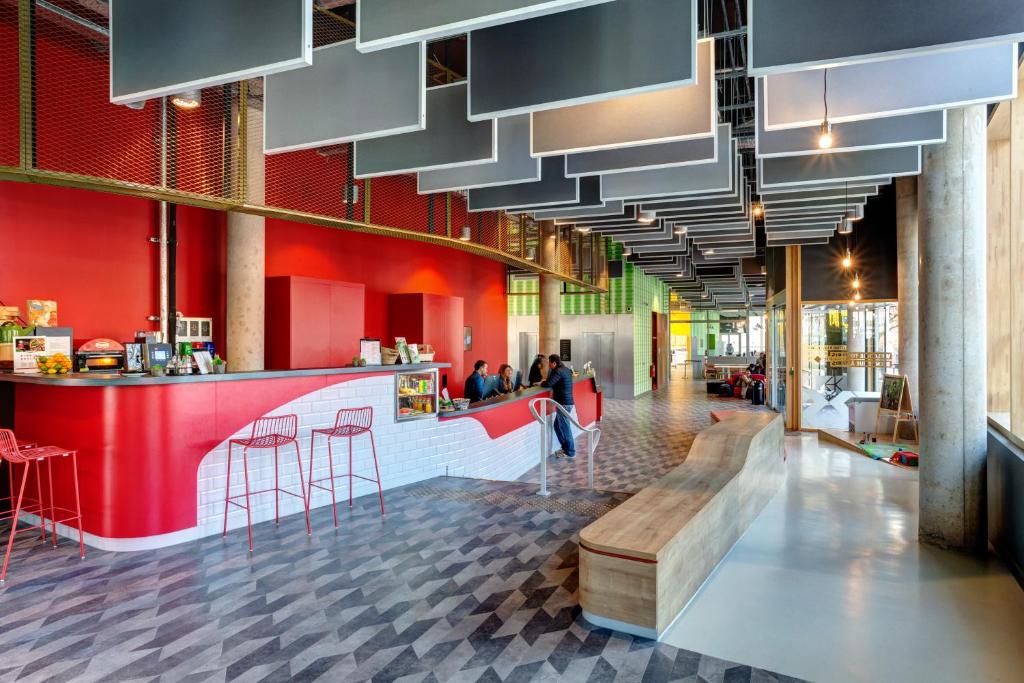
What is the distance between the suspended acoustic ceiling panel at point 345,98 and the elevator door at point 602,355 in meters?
14.1

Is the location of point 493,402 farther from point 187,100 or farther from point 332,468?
point 187,100

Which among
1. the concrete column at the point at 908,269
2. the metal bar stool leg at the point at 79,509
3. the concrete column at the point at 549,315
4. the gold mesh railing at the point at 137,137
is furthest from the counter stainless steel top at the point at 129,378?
the concrete column at the point at 908,269

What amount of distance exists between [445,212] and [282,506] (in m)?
4.31

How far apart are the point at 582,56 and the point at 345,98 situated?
1832 millimetres

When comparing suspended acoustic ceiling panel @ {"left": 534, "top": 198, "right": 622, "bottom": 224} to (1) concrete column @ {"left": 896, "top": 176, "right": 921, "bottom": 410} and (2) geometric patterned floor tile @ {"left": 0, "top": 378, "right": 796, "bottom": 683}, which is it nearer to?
(2) geometric patterned floor tile @ {"left": 0, "top": 378, "right": 796, "bottom": 683}

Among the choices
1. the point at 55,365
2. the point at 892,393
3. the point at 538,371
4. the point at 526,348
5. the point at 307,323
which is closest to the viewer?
the point at 55,365

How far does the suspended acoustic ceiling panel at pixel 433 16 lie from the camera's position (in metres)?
2.48

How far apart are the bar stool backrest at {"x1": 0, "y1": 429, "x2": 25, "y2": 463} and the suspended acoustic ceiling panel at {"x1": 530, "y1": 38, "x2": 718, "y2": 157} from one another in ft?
14.7

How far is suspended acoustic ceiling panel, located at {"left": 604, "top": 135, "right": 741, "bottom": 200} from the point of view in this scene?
6.11 m

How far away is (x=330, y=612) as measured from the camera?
3.39 m

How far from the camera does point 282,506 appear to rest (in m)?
5.28

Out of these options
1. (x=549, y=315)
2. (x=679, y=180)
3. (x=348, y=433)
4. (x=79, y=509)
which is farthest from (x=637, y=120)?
(x=549, y=315)

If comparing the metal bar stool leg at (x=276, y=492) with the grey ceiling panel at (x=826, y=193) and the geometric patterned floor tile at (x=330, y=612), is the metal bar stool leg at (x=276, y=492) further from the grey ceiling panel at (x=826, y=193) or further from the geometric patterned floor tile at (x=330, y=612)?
the grey ceiling panel at (x=826, y=193)

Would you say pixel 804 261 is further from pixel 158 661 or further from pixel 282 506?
pixel 158 661
